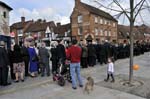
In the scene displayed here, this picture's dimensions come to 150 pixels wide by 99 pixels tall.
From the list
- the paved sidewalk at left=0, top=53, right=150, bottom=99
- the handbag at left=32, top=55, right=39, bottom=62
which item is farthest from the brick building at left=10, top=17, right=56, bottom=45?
the paved sidewalk at left=0, top=53, right=150, bottom=99

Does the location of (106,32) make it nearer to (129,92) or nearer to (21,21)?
(21,21)

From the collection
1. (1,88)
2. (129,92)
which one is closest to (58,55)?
(1,88)

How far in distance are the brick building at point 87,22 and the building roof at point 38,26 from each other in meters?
11.4

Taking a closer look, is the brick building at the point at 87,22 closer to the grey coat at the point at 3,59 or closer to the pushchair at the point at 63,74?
the pushchair at the point at 63,74

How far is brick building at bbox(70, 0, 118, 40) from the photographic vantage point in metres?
49.0

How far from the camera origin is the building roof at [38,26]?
62569 millimetres

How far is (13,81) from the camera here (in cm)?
1091

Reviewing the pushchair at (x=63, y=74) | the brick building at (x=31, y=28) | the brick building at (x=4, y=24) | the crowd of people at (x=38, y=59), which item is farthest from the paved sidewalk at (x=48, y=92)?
the brick building at (x=31, y=28)

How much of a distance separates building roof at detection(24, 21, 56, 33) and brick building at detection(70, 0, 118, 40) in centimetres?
1145

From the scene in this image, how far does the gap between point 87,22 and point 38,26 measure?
20286 millimetres

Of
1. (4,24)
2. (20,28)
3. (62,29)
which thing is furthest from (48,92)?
(20,28)

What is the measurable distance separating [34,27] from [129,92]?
59307mm

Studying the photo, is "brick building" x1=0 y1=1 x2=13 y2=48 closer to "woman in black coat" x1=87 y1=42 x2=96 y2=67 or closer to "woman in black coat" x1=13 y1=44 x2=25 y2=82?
"woman in black coat" x1=87 y1=42 x2=96 y2=67

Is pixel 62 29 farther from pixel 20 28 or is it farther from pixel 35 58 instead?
pixel 35 58
